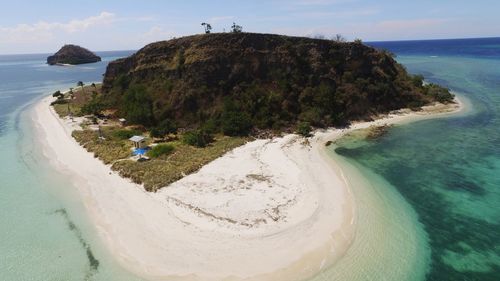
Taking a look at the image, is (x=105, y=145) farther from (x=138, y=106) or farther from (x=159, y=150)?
(x=138, y=106)

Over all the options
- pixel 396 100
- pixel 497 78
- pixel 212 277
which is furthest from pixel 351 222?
pixel 497 78

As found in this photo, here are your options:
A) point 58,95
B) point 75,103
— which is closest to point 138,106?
point 75,103

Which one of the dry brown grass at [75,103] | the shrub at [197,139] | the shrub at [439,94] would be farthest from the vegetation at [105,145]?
the shrub at [439,94]

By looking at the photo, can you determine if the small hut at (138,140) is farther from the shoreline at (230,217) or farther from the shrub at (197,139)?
the shrub at (197,139)

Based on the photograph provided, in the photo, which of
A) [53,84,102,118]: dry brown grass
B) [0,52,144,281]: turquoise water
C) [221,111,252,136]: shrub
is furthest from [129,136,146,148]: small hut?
[53,84,102,118]: dry brown grass

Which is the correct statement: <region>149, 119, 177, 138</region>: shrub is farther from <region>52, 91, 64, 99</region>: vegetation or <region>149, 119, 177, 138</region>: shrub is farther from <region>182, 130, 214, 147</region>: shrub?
<region>52, 91, 64, 99</region>: vegetation
